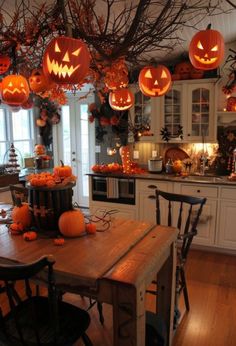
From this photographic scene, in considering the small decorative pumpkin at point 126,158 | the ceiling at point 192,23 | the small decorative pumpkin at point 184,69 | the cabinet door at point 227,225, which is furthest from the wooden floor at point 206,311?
the small decorative pumpkin at point 184,69

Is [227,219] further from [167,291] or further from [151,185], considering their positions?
[167,291]

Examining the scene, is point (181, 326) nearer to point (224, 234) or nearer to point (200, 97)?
point (224, 234)

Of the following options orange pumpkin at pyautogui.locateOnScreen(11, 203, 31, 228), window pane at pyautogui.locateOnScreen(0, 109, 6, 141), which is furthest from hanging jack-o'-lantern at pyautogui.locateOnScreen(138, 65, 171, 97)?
window pane at pyautogui.locateOnScreen(0, 109, 6, 141)

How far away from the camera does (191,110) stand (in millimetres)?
4102

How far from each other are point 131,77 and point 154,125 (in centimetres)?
77

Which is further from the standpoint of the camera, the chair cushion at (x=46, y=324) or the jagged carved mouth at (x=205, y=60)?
the jagged carved mouth at (x=205, y=60)

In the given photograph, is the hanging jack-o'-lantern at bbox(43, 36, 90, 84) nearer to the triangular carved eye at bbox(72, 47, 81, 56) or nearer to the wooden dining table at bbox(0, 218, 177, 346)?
the triangular carved eye at bbox(72, 47, 81, 56)

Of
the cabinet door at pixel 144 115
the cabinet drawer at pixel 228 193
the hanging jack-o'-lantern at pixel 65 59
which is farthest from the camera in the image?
the cabinet door at pixel 144 115

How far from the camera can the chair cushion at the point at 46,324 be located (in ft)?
4.89

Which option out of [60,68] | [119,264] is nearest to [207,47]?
[60,68]

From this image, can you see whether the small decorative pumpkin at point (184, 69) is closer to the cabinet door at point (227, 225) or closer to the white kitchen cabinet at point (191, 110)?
the white kitchen cabinet at point (191, 110)

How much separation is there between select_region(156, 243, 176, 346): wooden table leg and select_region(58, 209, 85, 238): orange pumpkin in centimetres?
63

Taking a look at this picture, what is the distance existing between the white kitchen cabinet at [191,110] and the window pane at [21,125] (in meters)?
2.92

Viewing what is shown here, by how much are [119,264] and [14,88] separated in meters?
1.55
